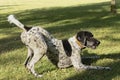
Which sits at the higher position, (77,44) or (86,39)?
(86,39)

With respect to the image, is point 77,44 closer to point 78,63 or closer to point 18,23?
point 78,63

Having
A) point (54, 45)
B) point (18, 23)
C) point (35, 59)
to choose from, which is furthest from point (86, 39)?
point (18, 23)

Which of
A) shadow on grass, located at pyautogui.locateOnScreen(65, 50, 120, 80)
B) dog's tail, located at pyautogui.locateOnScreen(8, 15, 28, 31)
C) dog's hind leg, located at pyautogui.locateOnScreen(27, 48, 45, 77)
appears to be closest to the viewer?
shadow on grass, located at pyautogui.locateOnScreen(65, 50, 120, 80)

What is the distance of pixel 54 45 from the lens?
29.7 ft

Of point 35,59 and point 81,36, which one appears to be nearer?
point 35,59

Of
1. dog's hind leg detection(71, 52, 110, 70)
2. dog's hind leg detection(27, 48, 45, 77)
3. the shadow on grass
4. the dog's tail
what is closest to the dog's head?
dog's hind leg detection(71, 52, 110, 70)

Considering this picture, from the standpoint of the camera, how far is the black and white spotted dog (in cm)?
866

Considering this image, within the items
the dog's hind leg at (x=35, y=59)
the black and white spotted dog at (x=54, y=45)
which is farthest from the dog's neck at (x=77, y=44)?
the dog's hind leg at (x=35, y=59)

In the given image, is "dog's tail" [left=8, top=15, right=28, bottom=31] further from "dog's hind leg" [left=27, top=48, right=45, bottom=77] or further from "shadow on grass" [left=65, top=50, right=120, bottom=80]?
"shadow on grass" [left=65, top=50, right=120, bottom=80]

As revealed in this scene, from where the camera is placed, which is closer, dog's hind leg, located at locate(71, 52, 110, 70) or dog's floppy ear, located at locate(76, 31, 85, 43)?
dog's floppy ear, located at locate(76, 31, 85, 43)

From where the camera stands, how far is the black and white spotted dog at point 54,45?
8.66 metres

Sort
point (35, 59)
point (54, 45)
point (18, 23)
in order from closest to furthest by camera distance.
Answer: point (35, 59) → point (18, 23) → point (54, 45)

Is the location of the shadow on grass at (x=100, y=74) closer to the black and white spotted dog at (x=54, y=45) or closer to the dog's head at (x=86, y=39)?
the black and white spotted dog at (x=54, y=45)

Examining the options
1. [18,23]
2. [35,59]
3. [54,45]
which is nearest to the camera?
[35,59]
